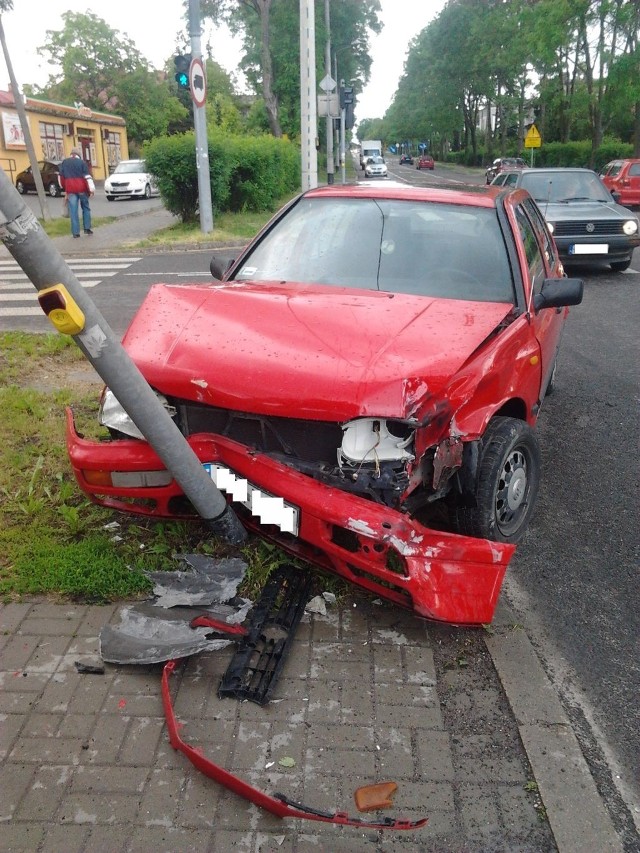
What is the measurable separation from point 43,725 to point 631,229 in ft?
37.9

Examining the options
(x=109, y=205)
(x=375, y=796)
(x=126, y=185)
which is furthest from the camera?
(x=126, y=185)

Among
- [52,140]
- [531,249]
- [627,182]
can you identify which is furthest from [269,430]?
[52,140]

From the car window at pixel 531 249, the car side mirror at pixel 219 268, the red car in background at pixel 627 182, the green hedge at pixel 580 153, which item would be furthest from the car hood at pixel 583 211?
the green hedge at pixel 580 153

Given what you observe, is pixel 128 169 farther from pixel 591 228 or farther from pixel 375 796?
pixel 375 796

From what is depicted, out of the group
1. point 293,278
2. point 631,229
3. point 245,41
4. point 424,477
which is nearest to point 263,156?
point 631,229

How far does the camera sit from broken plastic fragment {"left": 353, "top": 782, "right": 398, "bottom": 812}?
2387mm

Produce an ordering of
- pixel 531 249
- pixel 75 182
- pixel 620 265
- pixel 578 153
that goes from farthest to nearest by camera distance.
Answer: pixel 578 153
pixel 75 182
pixel 620 265
pixel 531 249

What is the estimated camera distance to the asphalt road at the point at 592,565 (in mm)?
2838

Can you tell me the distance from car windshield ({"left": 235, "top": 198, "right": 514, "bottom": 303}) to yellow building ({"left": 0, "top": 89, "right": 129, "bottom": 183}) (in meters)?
33.7

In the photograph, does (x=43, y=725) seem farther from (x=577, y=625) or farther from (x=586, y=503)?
(x=586, y=503)

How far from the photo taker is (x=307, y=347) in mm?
3309

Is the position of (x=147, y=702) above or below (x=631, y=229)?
below

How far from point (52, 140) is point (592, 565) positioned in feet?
159

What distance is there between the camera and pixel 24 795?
241 centimetres
